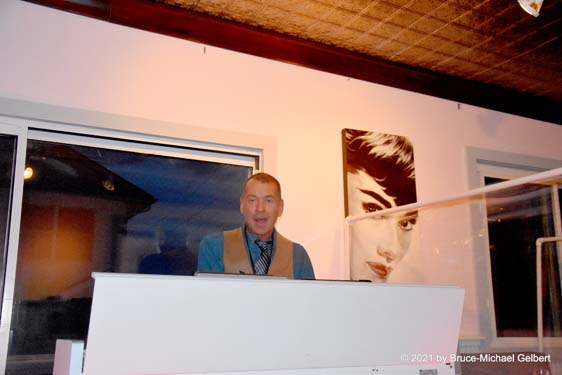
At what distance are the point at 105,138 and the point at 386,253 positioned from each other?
5.17 ft

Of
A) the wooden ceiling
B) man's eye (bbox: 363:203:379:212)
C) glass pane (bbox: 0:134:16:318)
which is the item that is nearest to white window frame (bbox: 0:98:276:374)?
glass pane (bbox: 0:134:16:318)

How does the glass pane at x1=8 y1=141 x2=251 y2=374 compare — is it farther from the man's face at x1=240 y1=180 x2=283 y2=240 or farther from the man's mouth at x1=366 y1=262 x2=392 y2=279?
the man's mouth at x1=366 y1=262 x2=392 y2=279

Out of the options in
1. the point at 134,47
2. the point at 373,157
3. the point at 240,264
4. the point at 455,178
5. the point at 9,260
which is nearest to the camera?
the point at 240,264

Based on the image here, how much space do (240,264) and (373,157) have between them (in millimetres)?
1345

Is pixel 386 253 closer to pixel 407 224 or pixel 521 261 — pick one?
pixel 407 224

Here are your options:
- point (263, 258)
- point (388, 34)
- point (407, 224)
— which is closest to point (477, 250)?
point (407, 224)

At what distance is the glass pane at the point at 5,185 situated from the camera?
2.18 metres

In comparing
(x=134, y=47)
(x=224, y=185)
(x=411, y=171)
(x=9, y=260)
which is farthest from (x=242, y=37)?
(x=9, y=260)

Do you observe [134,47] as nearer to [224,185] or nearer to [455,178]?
[224,185]

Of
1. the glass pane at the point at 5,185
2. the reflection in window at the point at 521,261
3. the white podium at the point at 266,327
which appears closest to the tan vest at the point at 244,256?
the white podium at the point at 266,327

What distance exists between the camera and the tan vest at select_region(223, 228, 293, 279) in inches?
76.8

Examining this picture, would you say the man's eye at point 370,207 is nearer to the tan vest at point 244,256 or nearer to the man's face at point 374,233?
the man's face at point 374,233

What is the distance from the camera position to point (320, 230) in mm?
2826

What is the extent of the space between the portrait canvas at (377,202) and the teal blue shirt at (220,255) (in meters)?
0.78
